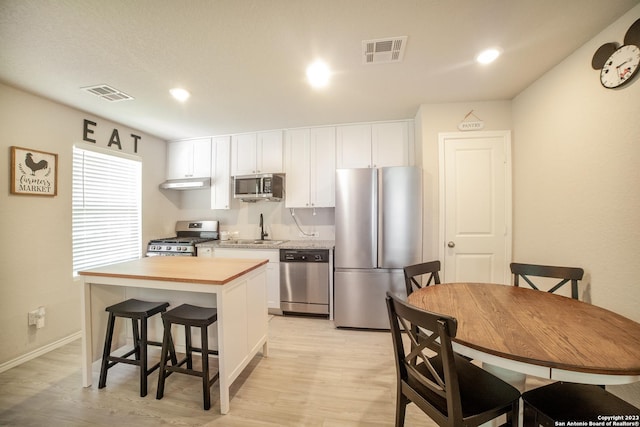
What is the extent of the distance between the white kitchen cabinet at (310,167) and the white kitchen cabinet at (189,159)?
4.55 ft

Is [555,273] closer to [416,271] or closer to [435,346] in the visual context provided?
[416,271]

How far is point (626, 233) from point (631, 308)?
0.47 metres

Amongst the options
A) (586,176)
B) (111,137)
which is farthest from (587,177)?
(111,137)

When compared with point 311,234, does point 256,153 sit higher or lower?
higher

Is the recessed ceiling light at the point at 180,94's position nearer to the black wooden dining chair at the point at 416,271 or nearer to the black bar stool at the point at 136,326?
the black bar stool at the point at 136,326

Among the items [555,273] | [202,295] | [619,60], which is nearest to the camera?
[619,60]

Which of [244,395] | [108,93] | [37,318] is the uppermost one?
[108,93]

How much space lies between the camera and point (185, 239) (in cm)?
377

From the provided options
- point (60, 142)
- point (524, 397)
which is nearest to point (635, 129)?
point (524, 397)

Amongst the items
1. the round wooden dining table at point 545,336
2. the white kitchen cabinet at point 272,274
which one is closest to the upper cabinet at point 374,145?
the white kitchen cabinet at point 272,274

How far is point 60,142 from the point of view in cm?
267

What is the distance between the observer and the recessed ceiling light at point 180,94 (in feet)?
7.93

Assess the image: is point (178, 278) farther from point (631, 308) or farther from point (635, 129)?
point (635, 129)

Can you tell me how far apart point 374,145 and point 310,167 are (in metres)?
0.96
